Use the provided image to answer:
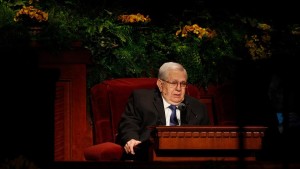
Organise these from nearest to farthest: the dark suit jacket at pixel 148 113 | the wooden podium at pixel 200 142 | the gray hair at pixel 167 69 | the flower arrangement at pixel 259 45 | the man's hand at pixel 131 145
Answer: the wooden podium at pixel 200 142 → the man's hand at pixel 131 145 → the dark suit jacket at pixel 148 113 → the gray hair at pixel 167 69 → the flower arrangement at pixel 259 45

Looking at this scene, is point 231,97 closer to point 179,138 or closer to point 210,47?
point 210,47

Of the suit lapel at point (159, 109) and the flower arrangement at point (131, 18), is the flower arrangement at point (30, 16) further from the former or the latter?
the suit lapel at point (159, 109)

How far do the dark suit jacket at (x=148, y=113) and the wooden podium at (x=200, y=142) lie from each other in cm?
146

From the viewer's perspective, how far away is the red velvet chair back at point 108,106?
6402mm

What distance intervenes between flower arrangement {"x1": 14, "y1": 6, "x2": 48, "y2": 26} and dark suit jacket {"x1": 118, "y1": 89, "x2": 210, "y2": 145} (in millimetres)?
1376

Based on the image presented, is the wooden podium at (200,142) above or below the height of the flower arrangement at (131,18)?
below

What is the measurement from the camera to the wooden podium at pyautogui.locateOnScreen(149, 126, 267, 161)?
4457 mm

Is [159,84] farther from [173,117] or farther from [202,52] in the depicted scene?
[202,52]

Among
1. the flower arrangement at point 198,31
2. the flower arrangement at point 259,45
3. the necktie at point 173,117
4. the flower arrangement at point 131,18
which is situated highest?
the flower arrangement at point 131,18

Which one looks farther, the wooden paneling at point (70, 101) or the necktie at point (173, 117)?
the wooden paneling at point (70, 101)

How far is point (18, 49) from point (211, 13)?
2759 millimetres

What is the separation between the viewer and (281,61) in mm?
7387

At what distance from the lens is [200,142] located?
448cm

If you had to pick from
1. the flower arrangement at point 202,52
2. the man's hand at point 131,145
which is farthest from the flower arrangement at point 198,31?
the man's hand at point 131,145
